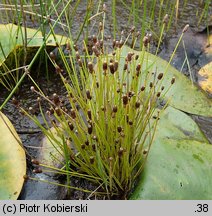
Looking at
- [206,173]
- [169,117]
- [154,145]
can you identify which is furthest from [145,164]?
[169,117]

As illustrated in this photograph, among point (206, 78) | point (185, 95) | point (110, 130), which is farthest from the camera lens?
point (206, 78)

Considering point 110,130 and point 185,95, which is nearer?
point 110,130

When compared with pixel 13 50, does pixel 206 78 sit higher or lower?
lower

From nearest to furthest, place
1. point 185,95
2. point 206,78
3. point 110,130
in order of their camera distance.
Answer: point 110,130 → point 185,95 → point 206,78

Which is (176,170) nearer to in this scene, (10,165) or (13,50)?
(10,165)

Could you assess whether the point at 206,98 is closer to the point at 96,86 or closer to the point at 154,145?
the point at 154,145

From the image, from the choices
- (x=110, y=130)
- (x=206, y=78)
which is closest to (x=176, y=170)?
(x=110, y=130)

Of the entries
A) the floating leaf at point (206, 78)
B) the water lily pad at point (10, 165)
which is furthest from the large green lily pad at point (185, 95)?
the water lily pad at point (10, 165)

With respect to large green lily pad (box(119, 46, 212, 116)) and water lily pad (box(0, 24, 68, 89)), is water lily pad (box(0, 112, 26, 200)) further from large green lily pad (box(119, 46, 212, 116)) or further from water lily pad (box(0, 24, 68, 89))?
large green lily pad (box(119, 46, 212, 116))

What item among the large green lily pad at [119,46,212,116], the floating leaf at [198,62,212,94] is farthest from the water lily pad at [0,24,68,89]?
the floating leaf at [198,62,212,94]
